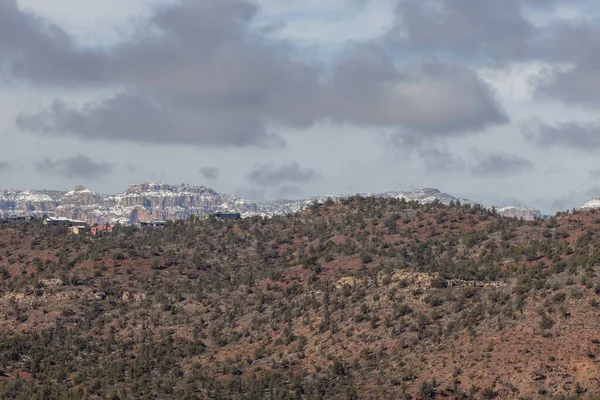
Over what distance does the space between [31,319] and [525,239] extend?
7482 cm

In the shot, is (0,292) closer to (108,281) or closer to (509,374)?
(108,281)

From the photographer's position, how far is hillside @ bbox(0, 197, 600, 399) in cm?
11969

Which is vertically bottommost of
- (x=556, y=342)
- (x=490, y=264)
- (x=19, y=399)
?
(x=19, y=399)

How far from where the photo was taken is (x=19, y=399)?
124938 millimetres

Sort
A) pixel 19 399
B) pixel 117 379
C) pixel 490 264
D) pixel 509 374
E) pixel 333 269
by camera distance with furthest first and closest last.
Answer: pixel 333 269 < pixel 490 264 < pixel 117 379 < pixel 19 399 < pixel 509 374

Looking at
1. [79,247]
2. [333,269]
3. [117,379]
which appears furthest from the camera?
[79,247]

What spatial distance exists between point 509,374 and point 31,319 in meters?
79.0

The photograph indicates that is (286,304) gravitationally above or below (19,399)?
above

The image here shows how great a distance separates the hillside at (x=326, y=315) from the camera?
120m

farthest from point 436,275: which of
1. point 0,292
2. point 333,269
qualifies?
point 0,292

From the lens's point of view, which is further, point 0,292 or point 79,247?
point 79,247

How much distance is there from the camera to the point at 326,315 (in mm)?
144125

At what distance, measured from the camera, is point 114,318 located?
544 feet

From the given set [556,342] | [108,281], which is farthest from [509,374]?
[108,281]
